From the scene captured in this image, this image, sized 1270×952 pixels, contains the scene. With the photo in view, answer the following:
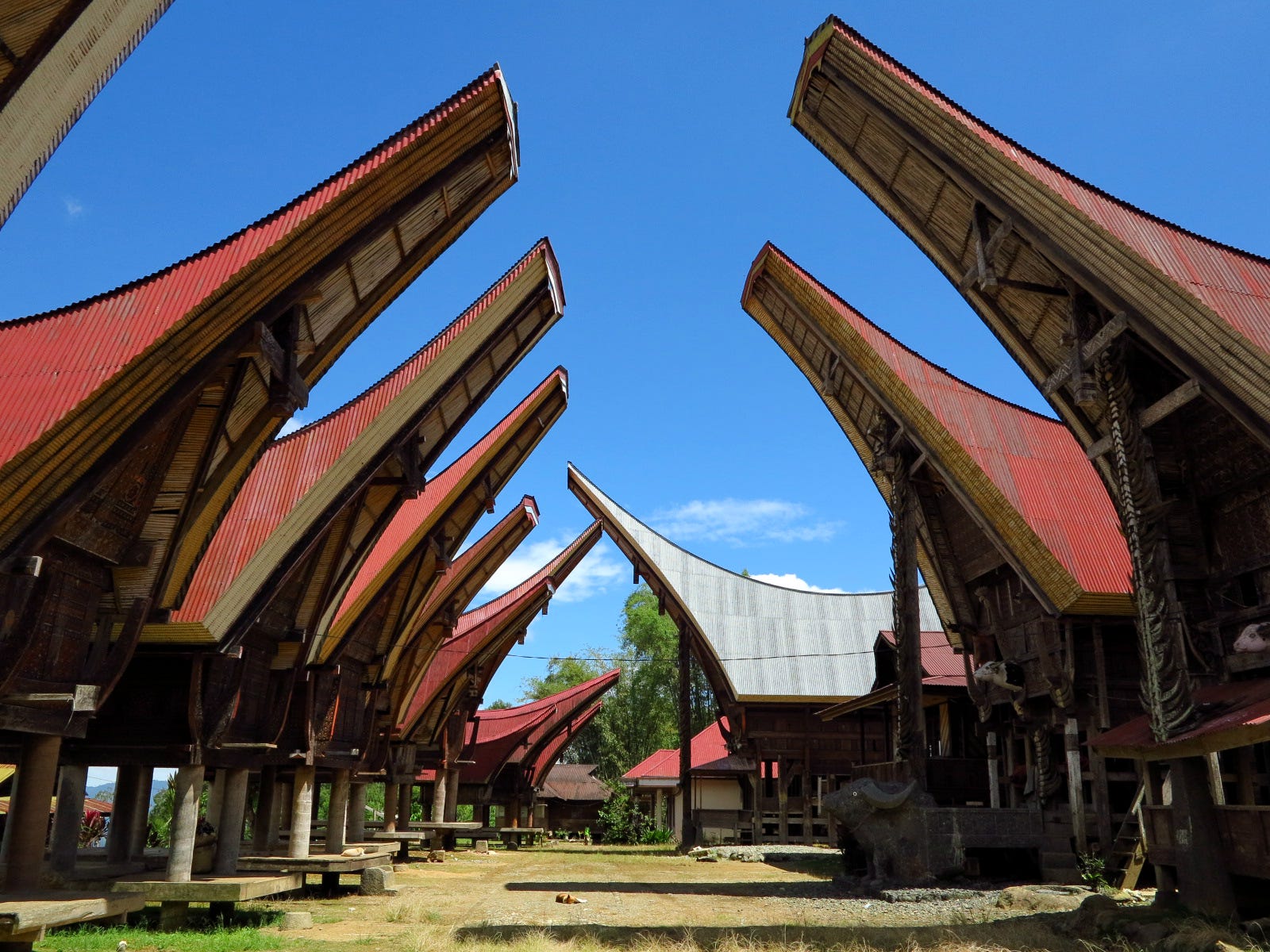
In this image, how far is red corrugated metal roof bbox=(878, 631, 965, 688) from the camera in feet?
76.5

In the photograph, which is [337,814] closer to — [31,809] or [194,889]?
[194,889]

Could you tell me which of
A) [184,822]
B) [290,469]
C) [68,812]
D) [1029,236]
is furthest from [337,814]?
[1029,236]

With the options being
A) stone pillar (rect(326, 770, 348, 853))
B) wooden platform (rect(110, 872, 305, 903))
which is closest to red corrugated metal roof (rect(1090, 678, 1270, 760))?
wooden platform (rect(110, 872, 305, 903))

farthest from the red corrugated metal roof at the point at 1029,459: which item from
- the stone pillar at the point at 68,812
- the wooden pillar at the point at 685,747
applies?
the wooden pillar at the point at 685,747

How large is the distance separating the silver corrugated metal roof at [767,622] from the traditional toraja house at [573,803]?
14278mm

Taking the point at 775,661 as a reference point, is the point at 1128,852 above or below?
below

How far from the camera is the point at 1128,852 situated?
15172mm

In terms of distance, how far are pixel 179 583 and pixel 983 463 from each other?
13.6 meters

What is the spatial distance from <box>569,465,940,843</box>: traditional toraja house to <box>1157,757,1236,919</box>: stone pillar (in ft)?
66.5

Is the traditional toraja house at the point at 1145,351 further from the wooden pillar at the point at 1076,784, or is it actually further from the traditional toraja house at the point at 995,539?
the wooden pillar at the point at 1076,784

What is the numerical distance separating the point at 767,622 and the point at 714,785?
6.59 metres

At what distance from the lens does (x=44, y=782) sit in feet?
33.5

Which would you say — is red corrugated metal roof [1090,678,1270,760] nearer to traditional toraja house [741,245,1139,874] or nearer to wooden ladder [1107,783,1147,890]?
wooden ladder [1107,783,1147,890]

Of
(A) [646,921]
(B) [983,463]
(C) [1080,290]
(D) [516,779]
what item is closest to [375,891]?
(A) [646,921]
